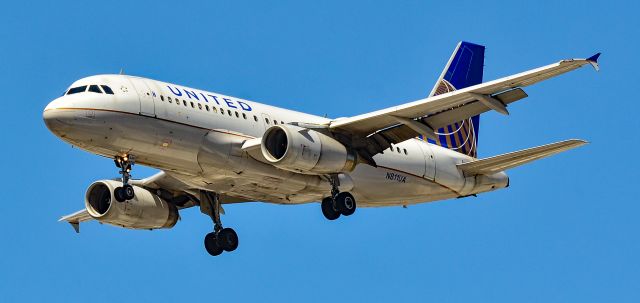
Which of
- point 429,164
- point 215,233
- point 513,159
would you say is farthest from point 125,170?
point 513,159

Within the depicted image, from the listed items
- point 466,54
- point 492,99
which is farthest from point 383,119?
point 466,54

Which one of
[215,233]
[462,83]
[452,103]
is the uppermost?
[462,83]

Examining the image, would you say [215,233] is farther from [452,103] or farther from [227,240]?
[452,103]

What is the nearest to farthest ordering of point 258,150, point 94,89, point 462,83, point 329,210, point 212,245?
1. point 94,89
2. point 258,150
3. point 329,210
4. point 212,245
5. point 462,83

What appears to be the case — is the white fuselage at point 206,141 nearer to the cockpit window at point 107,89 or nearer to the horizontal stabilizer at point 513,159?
the cockpit window at point 107,89

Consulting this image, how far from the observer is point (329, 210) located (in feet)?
164

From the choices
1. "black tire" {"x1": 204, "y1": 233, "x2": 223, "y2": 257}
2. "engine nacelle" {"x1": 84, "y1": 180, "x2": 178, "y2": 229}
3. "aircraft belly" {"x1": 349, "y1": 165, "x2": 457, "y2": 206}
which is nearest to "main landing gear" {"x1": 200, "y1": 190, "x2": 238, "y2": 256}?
"black tire" {"x1": 204, "y1": 233, "x2": 223, "y2": 257}

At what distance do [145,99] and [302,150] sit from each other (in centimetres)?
551

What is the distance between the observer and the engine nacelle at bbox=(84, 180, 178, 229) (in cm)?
5247

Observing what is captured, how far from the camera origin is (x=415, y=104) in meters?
47.2

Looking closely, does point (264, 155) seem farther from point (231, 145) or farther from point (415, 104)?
point (415, 104)

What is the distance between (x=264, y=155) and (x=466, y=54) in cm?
1636

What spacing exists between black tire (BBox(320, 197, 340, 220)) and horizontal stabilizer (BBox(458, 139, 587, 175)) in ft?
21.8

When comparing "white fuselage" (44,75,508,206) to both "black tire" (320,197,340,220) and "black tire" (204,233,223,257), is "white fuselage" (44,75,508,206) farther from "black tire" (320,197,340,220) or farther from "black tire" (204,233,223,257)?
"black tire" (204,233,223,257)
